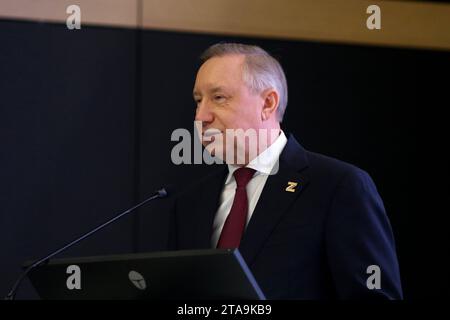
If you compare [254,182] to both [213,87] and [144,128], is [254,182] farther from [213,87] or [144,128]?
[144,128]

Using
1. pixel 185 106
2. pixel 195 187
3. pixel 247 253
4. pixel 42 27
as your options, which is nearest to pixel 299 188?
pixel 247 253

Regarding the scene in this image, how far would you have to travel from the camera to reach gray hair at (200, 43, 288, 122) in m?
2.79

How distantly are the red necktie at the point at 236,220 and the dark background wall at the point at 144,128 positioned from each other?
4.39ft

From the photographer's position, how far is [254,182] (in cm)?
268

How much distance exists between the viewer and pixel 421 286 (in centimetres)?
418

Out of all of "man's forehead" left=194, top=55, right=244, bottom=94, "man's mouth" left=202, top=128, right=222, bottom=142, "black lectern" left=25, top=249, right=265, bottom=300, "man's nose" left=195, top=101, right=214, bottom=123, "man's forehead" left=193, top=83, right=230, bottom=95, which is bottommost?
"black lectern" left=25, top=249, right=265, bottom=300

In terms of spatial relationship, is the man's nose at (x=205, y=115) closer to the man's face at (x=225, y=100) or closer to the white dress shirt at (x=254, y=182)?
the man's face at (x=225, y=100)

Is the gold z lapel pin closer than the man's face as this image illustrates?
Yes

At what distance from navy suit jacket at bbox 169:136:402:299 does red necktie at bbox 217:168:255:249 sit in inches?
2.4

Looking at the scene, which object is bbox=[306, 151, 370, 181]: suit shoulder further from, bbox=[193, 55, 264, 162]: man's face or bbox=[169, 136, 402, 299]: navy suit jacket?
bbox=[193, 55, 264, 162]: man's face

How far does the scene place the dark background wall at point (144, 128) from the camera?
3.86 metres

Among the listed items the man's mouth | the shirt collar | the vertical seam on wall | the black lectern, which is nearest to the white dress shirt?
the shirt collar

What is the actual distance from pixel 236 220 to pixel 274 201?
0.46ft

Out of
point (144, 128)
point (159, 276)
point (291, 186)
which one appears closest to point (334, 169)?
point (291, 186)
